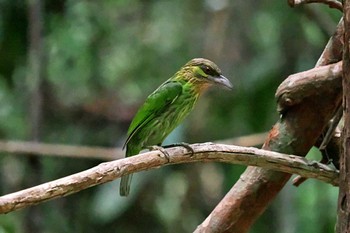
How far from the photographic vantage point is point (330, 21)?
2.94m

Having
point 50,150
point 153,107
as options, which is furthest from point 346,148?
point 50,150

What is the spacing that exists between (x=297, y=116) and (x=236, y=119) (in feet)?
5.33

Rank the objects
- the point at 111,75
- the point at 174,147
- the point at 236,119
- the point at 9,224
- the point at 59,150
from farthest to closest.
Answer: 1. the point at 111,75
2. the point at 236,119
3. the point at 59,150
4. the point at 9,224
5. the point at 174,147

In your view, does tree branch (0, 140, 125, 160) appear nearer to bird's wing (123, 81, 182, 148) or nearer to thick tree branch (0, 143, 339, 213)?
bird's wing (123, 81, 182, 148)

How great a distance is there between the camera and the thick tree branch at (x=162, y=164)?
120cm

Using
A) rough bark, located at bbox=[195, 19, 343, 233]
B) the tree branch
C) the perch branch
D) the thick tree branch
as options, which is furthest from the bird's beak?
the tree branch

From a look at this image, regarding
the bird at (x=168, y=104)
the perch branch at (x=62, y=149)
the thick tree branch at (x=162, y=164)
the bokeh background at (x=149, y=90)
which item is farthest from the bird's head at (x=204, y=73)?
the bokeh background at (x=149, y=90)

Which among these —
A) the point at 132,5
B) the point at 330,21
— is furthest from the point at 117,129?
the point at 330,21

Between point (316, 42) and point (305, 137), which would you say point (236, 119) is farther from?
point (305, 137)

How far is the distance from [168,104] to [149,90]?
1.63 m

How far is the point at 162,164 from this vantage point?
1.42 m

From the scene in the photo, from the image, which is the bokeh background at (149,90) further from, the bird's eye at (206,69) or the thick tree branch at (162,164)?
the thick tree branch at (162,164)

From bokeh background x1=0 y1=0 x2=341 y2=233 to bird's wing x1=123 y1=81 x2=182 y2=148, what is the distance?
830 mm

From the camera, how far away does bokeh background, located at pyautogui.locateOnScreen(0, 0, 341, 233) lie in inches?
120
